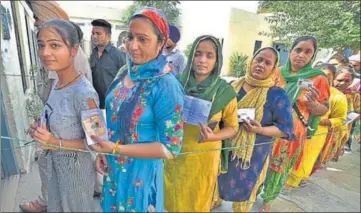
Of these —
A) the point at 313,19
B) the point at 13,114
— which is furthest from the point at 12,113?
the point at 313,19

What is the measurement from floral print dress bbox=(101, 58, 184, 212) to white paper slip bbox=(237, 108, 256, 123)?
59 cm

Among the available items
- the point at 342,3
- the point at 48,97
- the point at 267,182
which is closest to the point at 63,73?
the point at 48,97

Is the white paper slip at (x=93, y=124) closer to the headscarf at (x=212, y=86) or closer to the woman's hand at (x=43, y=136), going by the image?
the woman's hand at (x=43, y=136)

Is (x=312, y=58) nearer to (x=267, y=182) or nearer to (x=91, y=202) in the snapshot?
(x=267, y=182)

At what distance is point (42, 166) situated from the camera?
115 cm

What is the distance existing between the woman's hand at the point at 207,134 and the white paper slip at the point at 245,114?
0.24 meters

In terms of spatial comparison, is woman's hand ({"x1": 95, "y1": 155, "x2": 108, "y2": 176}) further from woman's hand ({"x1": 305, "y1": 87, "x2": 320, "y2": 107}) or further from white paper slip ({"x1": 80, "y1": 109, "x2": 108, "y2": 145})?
woman's hand ({"x1": 305, "y1": 87, "x2": 320, "y2": 107})

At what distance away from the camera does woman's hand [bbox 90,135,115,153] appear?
89 cm

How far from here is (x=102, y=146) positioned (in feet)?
3.00

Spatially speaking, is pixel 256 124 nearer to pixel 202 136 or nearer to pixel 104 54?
pixel 202 136

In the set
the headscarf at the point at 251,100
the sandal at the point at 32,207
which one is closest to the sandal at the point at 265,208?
the headscarf at the point at 251,100

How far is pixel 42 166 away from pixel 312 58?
173cm

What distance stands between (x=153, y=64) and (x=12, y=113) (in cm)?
104

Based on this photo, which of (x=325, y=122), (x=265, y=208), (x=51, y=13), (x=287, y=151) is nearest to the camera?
(x=51, y=13)
